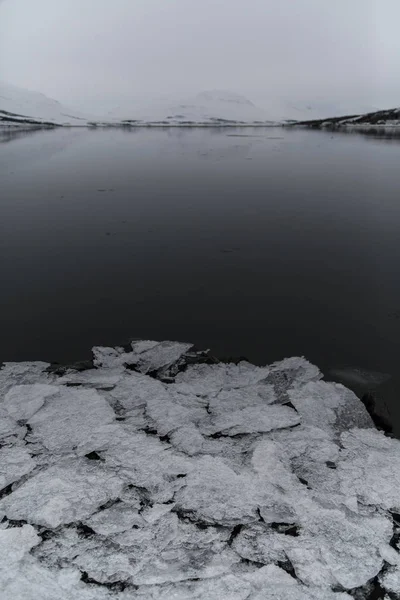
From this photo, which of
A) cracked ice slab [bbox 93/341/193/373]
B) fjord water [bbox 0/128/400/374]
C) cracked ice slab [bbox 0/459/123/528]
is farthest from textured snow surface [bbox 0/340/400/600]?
fjord water [bbox 0/128/400/374]

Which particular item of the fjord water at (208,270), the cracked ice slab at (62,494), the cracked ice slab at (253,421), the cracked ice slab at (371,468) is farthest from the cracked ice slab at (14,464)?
the cracked ice slab at (371,468)

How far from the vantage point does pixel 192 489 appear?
3449 millimetres

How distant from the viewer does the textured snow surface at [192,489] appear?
9.12 feet

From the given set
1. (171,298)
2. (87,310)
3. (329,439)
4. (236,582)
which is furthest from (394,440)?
(87,310)

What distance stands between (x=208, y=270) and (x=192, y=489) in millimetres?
5896

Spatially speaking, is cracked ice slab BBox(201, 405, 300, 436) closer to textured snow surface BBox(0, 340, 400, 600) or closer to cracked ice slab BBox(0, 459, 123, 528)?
textured snow surface BBox(0, 340, 400, 600)

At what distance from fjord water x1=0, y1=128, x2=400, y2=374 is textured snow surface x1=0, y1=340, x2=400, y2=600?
1.16 meters

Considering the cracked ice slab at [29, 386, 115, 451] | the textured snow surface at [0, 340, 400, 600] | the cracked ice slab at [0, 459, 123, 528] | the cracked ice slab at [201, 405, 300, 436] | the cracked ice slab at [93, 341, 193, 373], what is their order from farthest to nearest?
the cracked ice slab at [93, 341, 193, 373], the cracked ice slab at [201, 405, 300, 436], the cracked ice slab at [29, 386, 115, 451], the cracked ice slab at [0, 459, 123, 528], the textured snow surface at [0, 340, 400, 600]

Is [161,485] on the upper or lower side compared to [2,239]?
lower

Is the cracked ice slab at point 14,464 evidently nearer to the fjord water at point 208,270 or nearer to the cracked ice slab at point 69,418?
the cracked ice slab at point 69,418

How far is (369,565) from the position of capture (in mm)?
2914

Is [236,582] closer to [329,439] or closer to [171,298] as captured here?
[329,439]

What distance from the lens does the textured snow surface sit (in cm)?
278

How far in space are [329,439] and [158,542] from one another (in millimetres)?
2077
